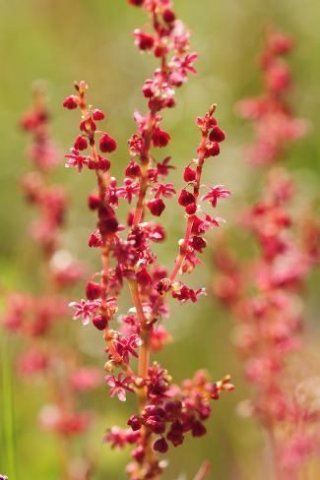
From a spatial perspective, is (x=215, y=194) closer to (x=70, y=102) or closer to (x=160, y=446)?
(x=70, y=102)

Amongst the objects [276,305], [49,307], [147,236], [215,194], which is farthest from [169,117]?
[147,236]

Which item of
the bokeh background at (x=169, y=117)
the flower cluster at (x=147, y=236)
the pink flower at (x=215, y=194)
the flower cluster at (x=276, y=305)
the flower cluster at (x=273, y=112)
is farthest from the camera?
the bokeh background at (x=169, y=117)

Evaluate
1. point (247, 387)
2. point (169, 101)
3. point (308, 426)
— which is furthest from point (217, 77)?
point (169, 101)

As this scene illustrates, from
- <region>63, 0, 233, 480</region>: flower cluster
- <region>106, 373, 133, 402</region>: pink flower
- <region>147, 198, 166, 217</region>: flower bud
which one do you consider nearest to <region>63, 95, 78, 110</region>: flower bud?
<region>63, 0, 233, 480</region>: flower cluster

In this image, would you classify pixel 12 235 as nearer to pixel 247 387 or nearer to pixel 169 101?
pixel 247 387

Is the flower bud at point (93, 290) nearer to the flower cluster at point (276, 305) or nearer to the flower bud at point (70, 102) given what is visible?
the flower bud at point (70, 102)

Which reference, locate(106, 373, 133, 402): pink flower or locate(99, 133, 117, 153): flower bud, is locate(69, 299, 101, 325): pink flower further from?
locate(99, 133, 117, 153): flower bud

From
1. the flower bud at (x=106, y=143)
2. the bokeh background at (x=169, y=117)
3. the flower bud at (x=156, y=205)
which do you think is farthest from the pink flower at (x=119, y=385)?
the bokeh background at (x=169, y=117)
